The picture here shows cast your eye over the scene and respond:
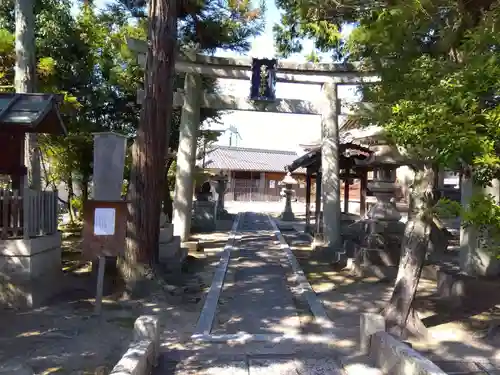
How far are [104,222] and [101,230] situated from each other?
0.12m

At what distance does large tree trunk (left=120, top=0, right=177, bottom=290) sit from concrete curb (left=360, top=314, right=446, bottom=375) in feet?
12.9

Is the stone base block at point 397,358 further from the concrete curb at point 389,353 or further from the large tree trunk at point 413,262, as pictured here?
the large tree trunk at point 413,262

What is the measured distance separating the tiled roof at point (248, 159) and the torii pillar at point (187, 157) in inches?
1159

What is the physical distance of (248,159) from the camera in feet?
161

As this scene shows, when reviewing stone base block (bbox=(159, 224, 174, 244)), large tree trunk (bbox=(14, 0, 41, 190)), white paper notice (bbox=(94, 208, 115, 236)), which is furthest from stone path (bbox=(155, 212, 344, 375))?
large tree trunk (bbox=(14, 0, 41, 190))

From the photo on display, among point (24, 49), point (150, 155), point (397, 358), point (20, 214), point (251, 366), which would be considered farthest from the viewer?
point (24, 49)

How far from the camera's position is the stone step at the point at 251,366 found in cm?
451

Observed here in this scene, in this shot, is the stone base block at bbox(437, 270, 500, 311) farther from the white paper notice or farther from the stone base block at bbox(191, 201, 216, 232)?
the stone base block at bbox(191, 201, 216, 232)

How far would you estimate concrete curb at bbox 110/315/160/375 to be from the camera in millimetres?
3814

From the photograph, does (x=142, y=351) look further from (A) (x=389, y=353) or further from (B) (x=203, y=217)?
(B) (x=203, y=217)

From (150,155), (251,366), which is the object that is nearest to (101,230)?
(150,155)

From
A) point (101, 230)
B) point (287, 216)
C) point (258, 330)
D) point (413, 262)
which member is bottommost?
point (258, 330)

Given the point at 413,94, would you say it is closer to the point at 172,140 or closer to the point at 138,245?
the point at 138,245

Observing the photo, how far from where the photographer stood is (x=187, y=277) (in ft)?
29.6
